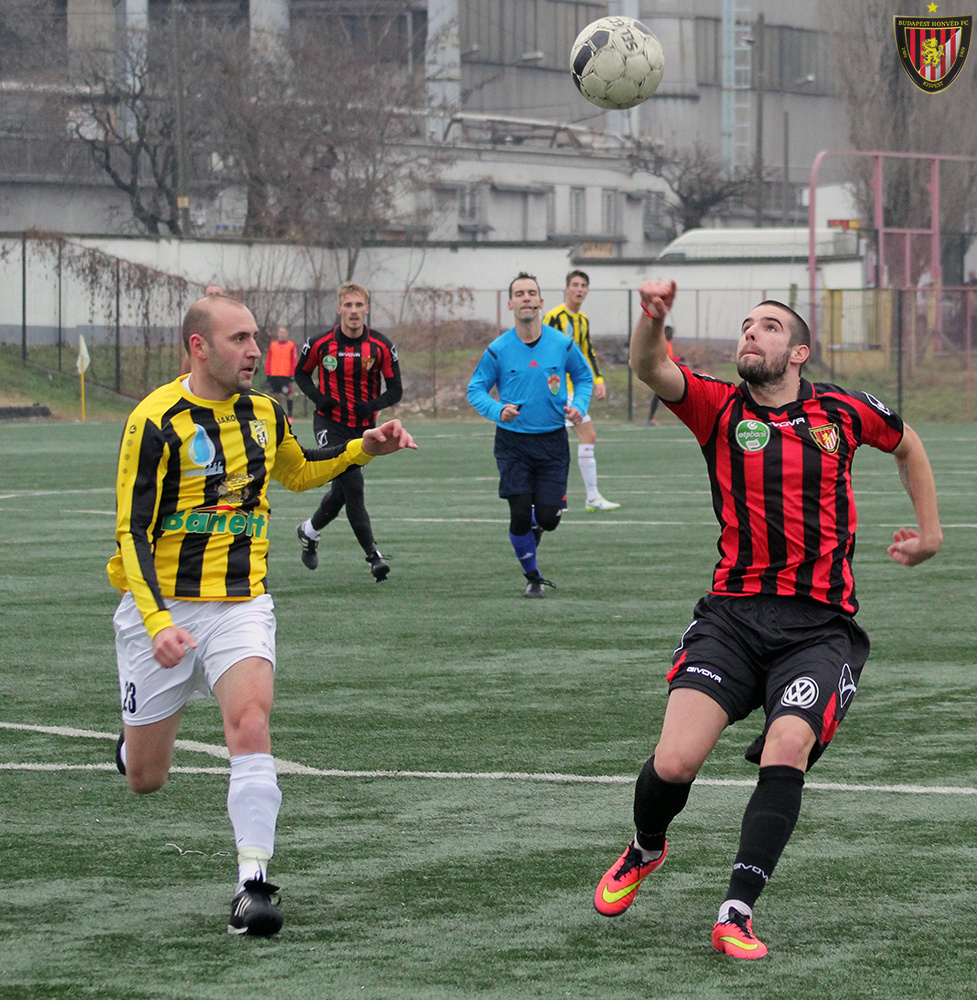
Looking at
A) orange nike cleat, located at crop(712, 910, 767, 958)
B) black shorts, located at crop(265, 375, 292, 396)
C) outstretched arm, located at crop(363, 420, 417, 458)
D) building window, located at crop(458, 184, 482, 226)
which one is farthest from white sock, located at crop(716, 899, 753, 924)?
building window, located at crop(458, 184, 482, 226)

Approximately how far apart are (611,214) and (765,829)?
5972cm

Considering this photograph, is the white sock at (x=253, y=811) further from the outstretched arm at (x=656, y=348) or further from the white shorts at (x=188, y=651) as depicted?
the outstretched arm at (x=656, y=348)

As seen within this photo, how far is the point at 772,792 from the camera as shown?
431cm

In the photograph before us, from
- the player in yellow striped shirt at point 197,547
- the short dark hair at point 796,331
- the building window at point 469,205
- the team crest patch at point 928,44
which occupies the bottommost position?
the player in yellow striped shirt at point 197,547

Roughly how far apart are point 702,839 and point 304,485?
5.82 feet

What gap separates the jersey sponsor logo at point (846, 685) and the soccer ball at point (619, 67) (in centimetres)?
611

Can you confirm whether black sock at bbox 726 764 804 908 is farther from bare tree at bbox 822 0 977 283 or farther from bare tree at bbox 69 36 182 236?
bare tree at bbox 69 36 182 236

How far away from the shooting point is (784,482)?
4.81 m

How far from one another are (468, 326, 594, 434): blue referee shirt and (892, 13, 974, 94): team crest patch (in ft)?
40.6

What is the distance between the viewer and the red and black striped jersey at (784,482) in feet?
15.6

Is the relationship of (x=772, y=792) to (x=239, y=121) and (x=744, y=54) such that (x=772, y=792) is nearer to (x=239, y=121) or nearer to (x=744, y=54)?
(x=239, y=121)

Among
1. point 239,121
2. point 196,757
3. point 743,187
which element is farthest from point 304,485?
point 743,187

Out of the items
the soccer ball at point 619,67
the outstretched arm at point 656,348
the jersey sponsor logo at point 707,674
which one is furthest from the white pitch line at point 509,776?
the soccer ball at point 619,67

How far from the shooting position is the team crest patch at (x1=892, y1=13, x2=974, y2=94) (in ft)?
71.1
